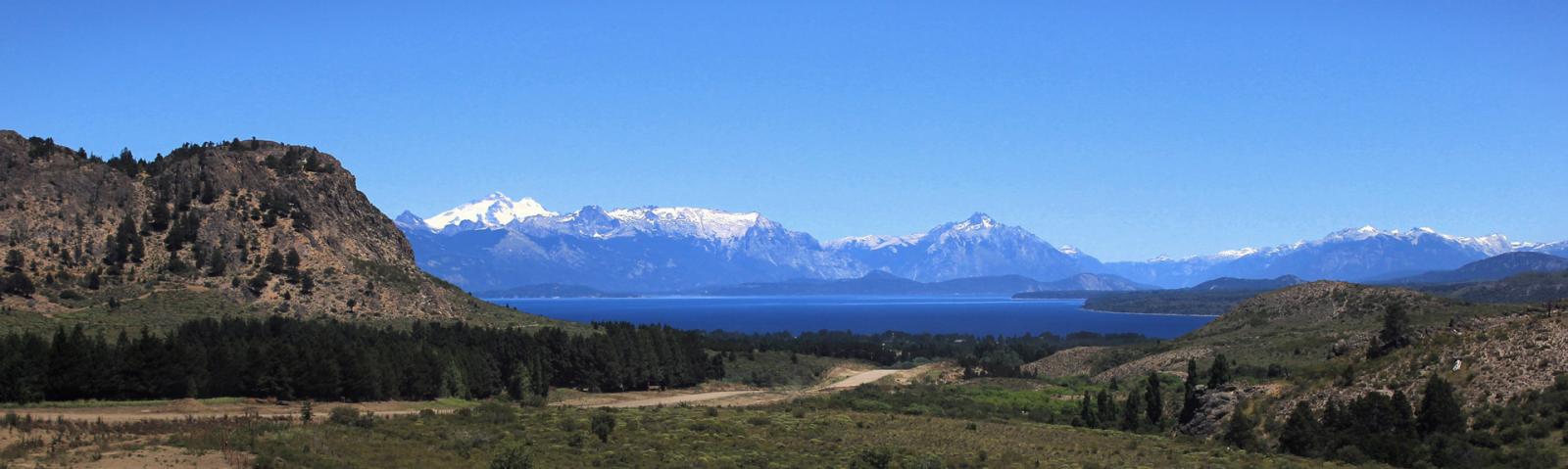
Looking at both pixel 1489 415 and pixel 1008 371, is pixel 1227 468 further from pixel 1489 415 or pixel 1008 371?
pixel 1008 371

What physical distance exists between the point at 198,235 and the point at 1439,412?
125697 millimetres

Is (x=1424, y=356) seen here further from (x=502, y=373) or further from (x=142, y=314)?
(x=142, y=314)

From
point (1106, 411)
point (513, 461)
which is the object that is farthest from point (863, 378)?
point (513, 461)

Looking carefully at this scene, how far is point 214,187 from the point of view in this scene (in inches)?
5640

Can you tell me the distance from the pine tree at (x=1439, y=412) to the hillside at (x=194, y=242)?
104 metres

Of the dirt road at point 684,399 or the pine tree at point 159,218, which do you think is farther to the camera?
the pine tree at point 159,218

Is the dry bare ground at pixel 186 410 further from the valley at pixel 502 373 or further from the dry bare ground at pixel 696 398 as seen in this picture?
the dry bare ground at pixel 696 398

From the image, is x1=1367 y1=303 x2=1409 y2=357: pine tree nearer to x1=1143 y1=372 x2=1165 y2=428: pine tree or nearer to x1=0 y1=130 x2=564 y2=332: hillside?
x1=1143 y1=372 x2=1165 y2=428: pine tree

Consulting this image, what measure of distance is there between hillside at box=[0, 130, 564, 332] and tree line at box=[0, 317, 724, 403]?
12604mm

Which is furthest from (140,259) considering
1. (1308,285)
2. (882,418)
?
(1308,285)

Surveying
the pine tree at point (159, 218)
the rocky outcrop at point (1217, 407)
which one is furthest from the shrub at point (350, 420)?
the pine tree at point (159, 218)

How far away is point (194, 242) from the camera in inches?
5236

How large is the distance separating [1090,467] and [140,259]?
111499 millimetres

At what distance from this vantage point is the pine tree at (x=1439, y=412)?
55969 mm
